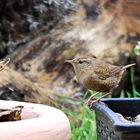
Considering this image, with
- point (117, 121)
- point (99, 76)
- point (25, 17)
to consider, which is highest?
point (25, 17)

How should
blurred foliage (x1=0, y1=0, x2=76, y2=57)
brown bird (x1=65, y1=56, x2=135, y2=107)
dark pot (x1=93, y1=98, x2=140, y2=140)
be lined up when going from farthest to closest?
1. blurred foliage (x1=0, y1=0, x2=76, y2=57)
2. brown bird (x1=65, y1=56, x2=135, y2=107)
3. dark pot (x1=93, y1=98, x2=140, y2=140)

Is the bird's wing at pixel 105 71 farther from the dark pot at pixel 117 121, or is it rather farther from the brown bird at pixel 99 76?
the dark pot at pixel 117 121

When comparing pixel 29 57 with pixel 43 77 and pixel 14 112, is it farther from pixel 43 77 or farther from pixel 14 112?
pixel 14 112

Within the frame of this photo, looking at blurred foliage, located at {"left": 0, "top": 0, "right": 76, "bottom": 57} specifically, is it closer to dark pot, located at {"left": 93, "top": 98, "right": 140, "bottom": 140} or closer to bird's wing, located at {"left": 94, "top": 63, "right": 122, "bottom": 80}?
bird's wing, located at {"left": 94, "top": 63, "right": 122, "bottom": 80}

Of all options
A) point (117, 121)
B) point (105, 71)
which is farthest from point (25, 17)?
point (117, 121)

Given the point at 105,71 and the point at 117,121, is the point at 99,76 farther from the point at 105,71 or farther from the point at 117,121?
the point at 117,121

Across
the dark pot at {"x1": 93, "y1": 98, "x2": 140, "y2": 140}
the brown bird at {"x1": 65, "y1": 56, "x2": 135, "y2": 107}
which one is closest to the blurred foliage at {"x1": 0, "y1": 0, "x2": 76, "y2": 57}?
the brown bird at {"x1": 65, "y1": 56, "x2": 135, "y2": 107}

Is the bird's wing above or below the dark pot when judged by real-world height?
above
